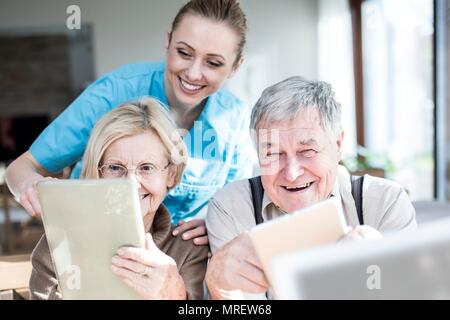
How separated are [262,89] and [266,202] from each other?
179mm

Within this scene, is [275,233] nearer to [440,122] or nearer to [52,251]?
[52,251]

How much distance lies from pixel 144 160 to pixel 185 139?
0.08 metres

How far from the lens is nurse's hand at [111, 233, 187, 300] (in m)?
0.80

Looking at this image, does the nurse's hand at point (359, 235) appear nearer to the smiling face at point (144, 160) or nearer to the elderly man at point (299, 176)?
the elderly man at point (299, 176)

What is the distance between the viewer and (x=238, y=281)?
2.49ft

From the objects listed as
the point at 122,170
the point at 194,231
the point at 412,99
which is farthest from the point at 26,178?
the point at 412,99

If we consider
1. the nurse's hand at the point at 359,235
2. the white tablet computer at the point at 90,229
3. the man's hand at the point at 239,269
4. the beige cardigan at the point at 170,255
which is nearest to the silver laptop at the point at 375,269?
the nurse's hand at the point at 359,235

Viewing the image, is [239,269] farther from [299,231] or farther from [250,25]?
[250,25]

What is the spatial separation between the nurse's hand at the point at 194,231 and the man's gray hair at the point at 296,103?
0.63ft

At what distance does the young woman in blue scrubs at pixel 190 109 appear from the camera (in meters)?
0.92

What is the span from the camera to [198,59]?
914 millimetres

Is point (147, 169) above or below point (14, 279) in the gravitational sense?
above

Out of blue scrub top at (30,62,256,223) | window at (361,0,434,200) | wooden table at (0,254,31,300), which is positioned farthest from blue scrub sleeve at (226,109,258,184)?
window at (361,0,434,200)

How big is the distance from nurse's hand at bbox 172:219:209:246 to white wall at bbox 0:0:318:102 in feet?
0.73
